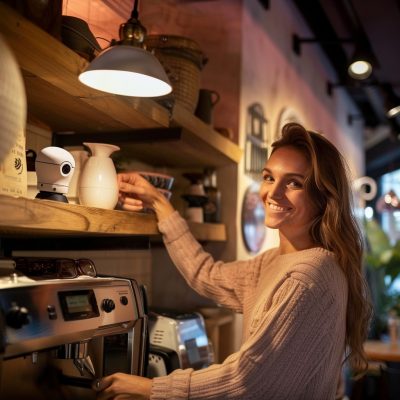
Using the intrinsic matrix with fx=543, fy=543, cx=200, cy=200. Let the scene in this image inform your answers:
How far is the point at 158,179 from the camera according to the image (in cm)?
203

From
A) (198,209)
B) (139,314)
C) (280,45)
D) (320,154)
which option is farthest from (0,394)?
(280,45)

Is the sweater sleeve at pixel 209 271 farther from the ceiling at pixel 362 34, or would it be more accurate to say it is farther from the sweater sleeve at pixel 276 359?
the ceiling at pixel 362 34

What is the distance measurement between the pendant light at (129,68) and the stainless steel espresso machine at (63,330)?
0.49 m

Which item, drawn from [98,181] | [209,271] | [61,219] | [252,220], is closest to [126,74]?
[98,181]

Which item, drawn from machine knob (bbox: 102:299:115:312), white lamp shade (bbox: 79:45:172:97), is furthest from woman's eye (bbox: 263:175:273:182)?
machine knob (bbox: 102:299:115:312)

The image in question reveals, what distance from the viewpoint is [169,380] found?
150 cm

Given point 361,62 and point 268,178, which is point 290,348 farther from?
point 361,62

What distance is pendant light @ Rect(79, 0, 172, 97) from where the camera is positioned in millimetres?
1312

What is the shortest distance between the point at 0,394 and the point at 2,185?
1.52 feet

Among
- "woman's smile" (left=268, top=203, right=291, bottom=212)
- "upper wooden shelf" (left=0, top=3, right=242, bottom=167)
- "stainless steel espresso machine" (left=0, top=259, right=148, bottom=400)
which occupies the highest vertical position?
"upper wooden shelf" (left=0, top=3, right=242, bottom=167)

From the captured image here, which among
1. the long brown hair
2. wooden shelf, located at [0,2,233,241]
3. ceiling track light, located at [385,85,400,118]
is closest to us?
wooden shelf, located at [0,2,233,241]

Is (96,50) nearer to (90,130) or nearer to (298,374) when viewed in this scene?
(90,130)

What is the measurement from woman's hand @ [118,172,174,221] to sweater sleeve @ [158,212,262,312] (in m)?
0.11

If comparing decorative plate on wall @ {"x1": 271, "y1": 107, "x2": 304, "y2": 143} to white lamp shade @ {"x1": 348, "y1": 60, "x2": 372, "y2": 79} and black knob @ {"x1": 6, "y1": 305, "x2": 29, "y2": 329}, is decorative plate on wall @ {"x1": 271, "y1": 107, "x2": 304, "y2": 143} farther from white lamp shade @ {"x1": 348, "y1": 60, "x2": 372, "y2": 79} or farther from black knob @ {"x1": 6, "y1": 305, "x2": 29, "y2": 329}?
black knob @ {"x1": 6, "y1": 305, "x2": 29, "y2": 329}
